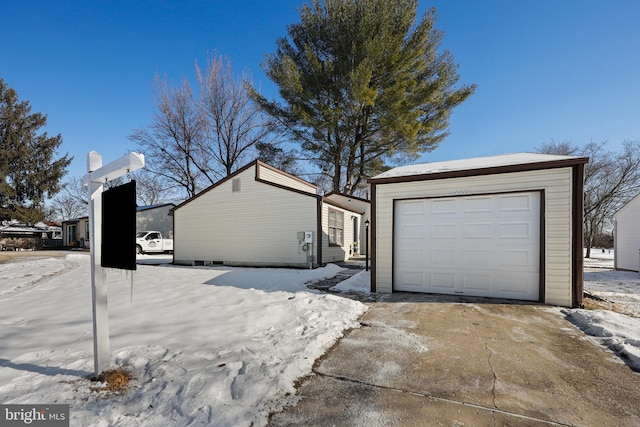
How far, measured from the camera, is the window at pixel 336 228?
12.5 m

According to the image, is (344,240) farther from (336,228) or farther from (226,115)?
(226,115)

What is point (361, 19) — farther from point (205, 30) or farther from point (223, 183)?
point (223, 183)

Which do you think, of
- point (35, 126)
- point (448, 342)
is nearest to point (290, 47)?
point (448, 342)

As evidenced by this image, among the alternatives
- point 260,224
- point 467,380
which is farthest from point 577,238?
point 260,224

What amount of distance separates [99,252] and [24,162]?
92.7ft

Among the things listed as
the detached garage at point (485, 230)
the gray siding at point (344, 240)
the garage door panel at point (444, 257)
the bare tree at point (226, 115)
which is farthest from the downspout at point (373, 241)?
the bare tree at point (226, 115)

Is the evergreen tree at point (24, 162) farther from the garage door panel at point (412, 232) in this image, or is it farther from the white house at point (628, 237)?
the white house at point (628, 237)

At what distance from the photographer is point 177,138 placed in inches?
853

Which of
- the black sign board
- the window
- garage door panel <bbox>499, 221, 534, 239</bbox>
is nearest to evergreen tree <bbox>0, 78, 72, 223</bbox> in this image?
the window

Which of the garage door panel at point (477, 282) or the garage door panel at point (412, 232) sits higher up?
the garage door panel at point (412, 232)

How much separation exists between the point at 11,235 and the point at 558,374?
143 feet

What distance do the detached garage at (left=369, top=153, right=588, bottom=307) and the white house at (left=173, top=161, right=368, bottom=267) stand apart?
14.7ft

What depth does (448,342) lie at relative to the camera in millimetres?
3691

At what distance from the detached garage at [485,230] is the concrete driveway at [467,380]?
1.57 meters
